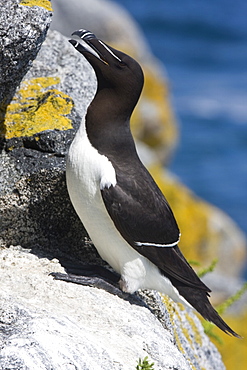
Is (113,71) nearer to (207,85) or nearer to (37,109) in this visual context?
(37,109)

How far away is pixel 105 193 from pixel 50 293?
0.73 m

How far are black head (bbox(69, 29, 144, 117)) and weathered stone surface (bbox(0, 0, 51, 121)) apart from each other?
253 mm

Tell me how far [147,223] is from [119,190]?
0.32 m

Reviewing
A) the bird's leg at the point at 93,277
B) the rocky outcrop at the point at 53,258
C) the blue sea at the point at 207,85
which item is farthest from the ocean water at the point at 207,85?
the bird's leg at the point at 93,277

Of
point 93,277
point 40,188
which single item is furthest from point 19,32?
point 93,277

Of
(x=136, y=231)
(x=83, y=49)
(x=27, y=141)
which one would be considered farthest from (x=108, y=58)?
(x=136, y=231)

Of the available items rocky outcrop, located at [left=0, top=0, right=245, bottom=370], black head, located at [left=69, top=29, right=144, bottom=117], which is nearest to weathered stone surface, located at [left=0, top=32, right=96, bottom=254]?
rocky outcrop, located at [left=0, top=0, right=245, bottom=370]

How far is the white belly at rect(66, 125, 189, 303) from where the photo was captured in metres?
4.42

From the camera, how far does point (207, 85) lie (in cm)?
2992

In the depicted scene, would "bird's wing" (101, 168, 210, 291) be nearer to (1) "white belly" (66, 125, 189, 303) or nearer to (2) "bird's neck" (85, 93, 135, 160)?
(1) "white belly" (66, 125, 189, 303)

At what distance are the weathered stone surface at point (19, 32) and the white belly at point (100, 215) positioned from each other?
0.62 m

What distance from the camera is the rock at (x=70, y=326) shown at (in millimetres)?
3480

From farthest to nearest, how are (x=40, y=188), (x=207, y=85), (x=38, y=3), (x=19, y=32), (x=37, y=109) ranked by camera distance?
1. (x=207, y=85)
2. (x=37, y=109)
3. (x=40, y=188)
4. (x=38, y=3)
5. (x=19, y=32)

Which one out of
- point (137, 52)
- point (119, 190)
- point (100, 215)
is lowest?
point (137, 52)
